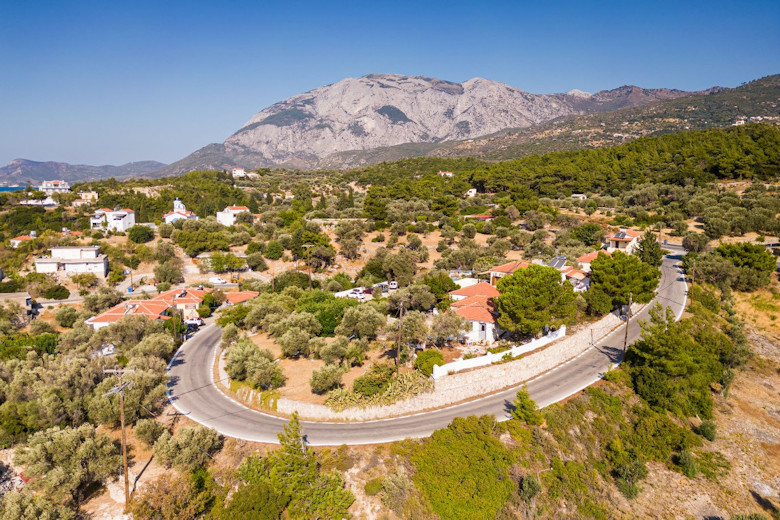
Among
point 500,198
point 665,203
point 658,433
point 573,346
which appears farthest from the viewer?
point 500,198

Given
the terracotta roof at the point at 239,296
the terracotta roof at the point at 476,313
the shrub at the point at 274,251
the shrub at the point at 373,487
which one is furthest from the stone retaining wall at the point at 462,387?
the shrub at the point at 274,251

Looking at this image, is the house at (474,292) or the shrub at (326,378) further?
the house at (474,292)

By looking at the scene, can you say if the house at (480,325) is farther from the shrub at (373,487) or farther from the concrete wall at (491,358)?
the shrub at (373,487)

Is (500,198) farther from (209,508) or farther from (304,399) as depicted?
(209,508)

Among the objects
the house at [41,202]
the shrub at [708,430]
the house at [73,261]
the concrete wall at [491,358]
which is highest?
the house at [41,202]

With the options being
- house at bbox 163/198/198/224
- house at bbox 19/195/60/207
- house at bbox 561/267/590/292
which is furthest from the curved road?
house at bbox 19/195/60/207

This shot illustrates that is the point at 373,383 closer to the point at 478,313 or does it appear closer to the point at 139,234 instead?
the point at 478,313

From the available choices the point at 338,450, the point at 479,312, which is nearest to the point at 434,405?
the point at 338,450
